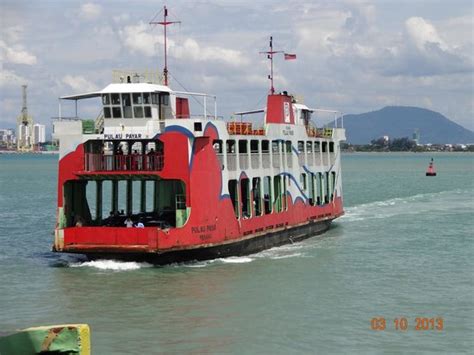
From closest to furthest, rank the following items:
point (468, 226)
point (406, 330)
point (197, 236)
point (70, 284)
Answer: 1. point (406, 330)
2. point (70, 284)
3. point (197, 236)
4. point (468, 226)

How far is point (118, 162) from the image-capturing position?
27156mm

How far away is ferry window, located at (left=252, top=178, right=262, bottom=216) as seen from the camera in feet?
104

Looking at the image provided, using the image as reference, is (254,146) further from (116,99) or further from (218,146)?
(116,99)

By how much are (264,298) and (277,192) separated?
11699 mm

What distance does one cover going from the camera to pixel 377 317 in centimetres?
2033

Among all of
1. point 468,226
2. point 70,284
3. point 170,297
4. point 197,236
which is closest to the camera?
point 170,297

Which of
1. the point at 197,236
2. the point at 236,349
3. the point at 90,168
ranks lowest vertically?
the point at 236,349

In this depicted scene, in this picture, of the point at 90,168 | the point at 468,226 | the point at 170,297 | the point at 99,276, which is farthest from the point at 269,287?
the point at 468,226

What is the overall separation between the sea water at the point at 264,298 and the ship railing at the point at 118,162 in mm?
3021

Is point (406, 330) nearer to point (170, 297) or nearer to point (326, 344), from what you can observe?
point (326, 344)

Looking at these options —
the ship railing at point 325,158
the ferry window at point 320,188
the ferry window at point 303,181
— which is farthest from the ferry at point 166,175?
the ship railing at point 325,158

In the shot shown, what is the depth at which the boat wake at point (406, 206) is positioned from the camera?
158 ft

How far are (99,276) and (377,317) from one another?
29.2 feet

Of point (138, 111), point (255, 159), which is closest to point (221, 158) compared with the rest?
point (138, 111)
